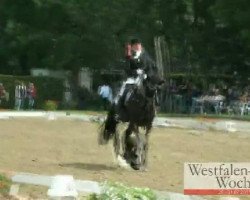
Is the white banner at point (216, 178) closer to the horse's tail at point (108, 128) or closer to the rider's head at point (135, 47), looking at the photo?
the rider's head at point (135, 47)

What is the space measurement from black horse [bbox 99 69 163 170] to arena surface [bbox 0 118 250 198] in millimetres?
344

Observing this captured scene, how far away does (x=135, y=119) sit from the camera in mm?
15125

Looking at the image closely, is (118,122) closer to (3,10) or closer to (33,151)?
(33,151)

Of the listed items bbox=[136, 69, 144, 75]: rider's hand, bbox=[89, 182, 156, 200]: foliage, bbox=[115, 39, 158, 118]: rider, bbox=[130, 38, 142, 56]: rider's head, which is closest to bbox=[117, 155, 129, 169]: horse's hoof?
bbox=[115, 39, 158, 118]: rider

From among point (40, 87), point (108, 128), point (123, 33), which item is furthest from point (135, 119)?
point (40, 87)

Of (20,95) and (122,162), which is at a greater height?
(122,162)

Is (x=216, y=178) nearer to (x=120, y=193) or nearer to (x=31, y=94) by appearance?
Answer: (x=120, y=193)

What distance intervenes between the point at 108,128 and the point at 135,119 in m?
0.82

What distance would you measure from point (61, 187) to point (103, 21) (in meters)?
45.7

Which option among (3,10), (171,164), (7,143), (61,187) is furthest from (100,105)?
(61,187)

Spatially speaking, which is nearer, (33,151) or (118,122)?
(118,122)

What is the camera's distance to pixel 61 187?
788cm

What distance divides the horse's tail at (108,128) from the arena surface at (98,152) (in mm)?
571

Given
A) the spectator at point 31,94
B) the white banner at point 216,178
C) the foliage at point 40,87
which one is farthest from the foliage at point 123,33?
the white banner at point 216,178
